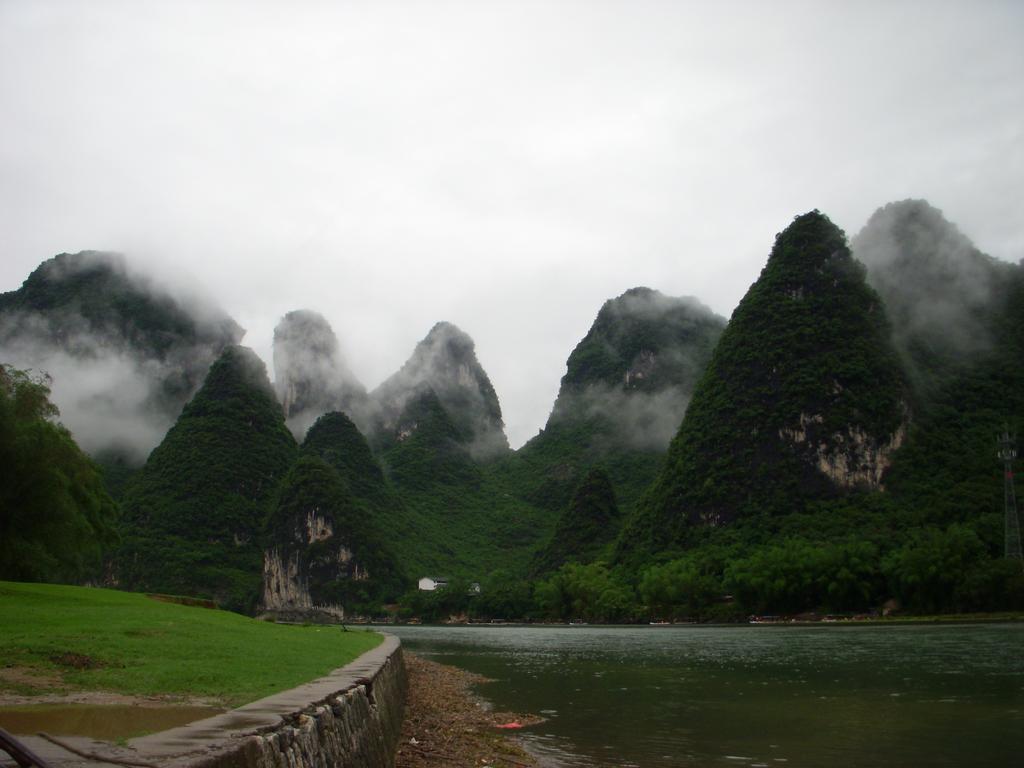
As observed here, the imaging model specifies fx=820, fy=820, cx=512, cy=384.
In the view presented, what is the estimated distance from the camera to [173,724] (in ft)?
19.2

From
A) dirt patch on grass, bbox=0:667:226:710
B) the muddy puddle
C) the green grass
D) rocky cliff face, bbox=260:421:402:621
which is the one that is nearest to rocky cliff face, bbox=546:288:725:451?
rocky cliff face, bbox=260:421:402:621

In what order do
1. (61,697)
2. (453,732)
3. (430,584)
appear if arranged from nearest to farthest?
1. (61,697)
2. (453,732)
3. (430,584)

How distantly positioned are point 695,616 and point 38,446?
55.4m

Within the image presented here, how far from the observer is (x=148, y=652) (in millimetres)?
11836

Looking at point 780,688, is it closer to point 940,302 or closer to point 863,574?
point 863,574

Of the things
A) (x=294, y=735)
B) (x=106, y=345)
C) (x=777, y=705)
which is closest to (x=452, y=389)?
(x=106, y=345)

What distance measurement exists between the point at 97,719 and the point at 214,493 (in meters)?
123

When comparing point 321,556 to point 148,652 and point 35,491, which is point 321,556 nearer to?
point 35,491

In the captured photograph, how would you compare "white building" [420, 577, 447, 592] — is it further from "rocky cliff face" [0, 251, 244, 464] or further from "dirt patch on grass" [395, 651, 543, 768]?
"dirt patch on grass" [395, 651, 543, 768]

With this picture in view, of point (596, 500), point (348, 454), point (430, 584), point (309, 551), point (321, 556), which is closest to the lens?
point (596, 500)

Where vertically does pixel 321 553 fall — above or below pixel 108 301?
below

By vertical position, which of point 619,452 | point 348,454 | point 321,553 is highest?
point 619,452

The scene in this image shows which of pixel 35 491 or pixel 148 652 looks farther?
pixel 35 491

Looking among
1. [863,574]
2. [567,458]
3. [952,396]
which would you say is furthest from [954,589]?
[567,458]
